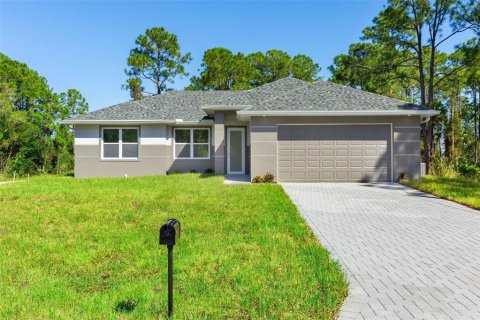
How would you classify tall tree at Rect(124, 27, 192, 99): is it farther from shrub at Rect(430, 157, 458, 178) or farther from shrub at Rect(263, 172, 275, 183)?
shrub at Rect(430, 157, 458, 178)

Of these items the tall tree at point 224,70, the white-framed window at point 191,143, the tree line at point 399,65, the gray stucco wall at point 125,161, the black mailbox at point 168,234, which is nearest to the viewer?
the black mailbox at point 168,234

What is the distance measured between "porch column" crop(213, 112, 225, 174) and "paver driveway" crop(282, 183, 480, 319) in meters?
7.31

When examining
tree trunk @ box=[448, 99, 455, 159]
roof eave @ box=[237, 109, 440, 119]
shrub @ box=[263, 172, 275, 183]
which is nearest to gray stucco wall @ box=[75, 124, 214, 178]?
roof eave @ box=[237, 109, 440, 119]

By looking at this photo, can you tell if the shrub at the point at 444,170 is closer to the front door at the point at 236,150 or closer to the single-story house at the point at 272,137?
the single-story house at the point at 272,137

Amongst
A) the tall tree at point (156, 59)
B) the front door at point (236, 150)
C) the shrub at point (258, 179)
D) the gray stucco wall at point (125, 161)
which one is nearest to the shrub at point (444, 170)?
the shrub at point (258, 179)

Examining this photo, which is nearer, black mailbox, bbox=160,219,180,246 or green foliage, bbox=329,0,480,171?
black mailbox, bbox=160,219,180,246

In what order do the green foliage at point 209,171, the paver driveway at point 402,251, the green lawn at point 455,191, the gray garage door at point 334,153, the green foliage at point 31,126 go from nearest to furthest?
the paver driveway at point 402,251 < the green lawn at point 455,191 < the gray garage door at point 334,153 < the green foliage at point 209,171 < the green foliage at point 31,126

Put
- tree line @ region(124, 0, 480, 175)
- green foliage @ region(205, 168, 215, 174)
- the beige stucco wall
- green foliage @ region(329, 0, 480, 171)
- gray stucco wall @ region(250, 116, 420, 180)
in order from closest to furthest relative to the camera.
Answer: gray stucco wall @ region(250, 116, 420, 180), the beige stucco wall, green foliage @ region(205, 168, 215, 174), green foliage @ region(329, 0, 480, 171), tree line @ region(124, 0, 480, 175)

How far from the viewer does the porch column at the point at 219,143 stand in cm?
1659

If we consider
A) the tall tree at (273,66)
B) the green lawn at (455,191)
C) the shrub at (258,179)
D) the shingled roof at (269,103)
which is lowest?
the green lawn at (455,191)

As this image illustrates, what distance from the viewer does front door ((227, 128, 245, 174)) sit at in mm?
17297

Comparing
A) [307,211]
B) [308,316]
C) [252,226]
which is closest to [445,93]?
[307,211]

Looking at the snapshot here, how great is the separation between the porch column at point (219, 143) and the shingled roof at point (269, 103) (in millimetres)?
876

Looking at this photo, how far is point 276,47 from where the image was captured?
36250mm
